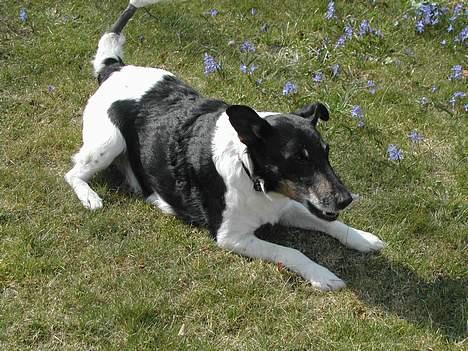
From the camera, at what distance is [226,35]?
269 inches

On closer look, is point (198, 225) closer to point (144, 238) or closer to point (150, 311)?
point (144, 238)

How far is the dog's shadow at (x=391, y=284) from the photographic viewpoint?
3.94 m

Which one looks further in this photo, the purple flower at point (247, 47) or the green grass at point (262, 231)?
the purple flower at point (247, 47)

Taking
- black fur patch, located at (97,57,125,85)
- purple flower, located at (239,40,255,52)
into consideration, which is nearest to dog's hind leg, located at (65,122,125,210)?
black fur patch, located at (97,57,125,85)

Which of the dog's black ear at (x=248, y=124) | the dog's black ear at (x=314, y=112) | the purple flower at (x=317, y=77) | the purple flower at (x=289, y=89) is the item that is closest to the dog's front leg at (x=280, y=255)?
the dog's black ear at (x=248, y=124)

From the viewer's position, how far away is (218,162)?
4332 mm

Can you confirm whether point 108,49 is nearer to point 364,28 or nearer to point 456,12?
point 364,28

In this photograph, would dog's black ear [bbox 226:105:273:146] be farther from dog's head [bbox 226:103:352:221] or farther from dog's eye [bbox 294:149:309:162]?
dog's eye [bbox 294:149:309:162]

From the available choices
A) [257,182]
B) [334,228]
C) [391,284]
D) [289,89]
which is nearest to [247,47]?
[289,89]

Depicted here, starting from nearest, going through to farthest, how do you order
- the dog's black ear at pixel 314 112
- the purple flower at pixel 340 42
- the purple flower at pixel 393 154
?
1. the dog's black ear at pixel 314 112
2. the purple flower at pixel 393 154
3. the purple flower at pixel 340 42

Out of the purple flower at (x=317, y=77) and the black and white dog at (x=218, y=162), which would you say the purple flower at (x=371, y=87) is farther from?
the black and white dog at (x=218, y=162)

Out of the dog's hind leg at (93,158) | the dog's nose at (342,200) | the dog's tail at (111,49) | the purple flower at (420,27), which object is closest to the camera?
the dog's nose at (342,200)

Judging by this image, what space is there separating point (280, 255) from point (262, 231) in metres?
0.38

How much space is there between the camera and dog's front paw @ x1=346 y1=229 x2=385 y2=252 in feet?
14.5
